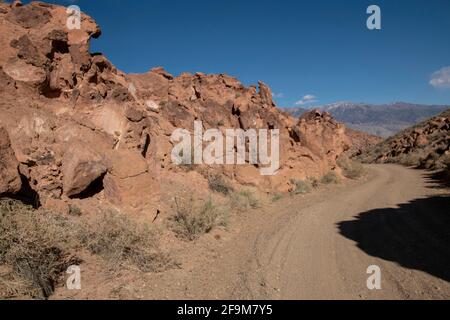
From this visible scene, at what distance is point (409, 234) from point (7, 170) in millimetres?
8457

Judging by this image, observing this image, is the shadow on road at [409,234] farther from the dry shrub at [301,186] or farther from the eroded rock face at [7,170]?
the eroded rock face at [7,170]

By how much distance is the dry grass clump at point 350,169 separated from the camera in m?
20.9

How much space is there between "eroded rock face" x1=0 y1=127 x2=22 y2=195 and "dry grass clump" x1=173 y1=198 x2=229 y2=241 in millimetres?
3863

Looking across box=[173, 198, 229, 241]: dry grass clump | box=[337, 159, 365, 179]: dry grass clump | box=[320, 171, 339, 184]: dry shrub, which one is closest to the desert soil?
box=[173, 198, 229, 241]: dry grass clump

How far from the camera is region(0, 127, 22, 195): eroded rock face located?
5371 mm

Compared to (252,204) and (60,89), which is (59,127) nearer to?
(60,89)

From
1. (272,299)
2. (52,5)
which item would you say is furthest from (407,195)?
(52,5)

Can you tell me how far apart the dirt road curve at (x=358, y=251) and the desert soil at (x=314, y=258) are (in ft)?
0.05

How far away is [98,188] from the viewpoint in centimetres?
807

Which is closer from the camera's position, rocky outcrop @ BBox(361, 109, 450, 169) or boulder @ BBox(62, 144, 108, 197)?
boulder @ BBox(62, 144, 108, 197)

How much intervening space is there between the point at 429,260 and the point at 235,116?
1057 cm

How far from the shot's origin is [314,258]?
693cm

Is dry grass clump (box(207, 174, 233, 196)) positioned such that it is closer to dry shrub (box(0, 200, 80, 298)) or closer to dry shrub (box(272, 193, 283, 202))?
dry shrub (box(272, 193, 283, 202))

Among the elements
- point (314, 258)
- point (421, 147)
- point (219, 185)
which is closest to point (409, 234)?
point (314, 258)
